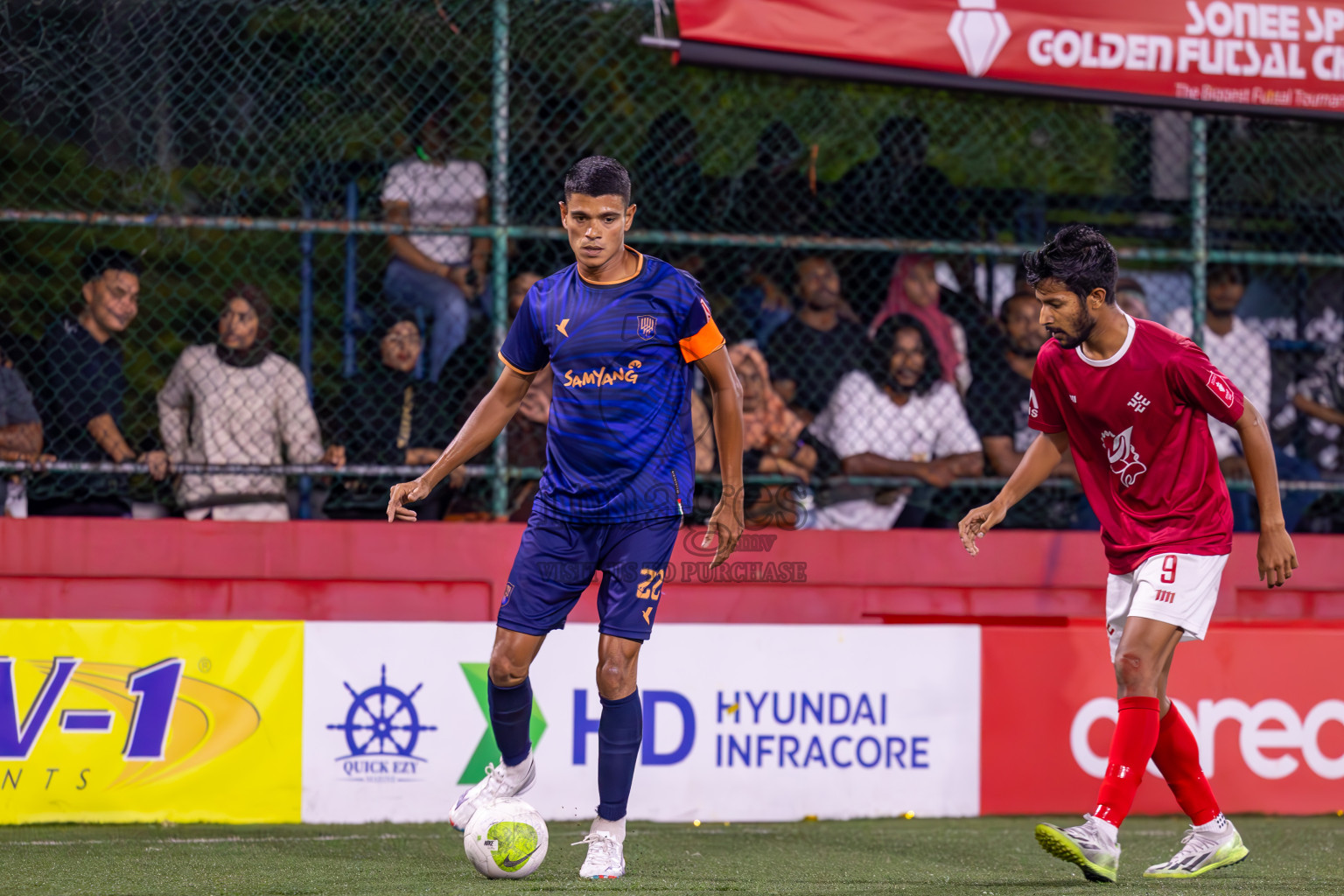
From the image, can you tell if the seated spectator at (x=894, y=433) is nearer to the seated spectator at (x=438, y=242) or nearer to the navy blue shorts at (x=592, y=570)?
the seated spectator at (x=438, y=242)

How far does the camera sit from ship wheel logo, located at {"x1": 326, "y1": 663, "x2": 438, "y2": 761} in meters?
6.71

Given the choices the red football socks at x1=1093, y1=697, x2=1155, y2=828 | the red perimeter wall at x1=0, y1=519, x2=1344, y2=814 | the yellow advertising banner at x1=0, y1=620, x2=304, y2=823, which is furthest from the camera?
the red perimeter wall at x1=0, y1=519, x2=1344, y2=814

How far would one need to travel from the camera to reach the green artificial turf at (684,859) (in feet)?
15.6

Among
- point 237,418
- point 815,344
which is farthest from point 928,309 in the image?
point 237,418

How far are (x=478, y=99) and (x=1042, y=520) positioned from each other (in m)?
3.61

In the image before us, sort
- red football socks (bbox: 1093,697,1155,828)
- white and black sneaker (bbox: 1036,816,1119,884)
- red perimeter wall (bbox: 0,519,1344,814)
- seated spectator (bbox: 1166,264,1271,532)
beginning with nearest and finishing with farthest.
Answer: white and black sneaker (bbox: 1036,816,1119,884) → red football socks (bbox: 1093,697,1155,828) → red perimeter wall (bbox: 0,519,1344,814) → seated spectator (bbox: 1166,264,1271,532)

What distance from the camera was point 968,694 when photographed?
7176 millimetres

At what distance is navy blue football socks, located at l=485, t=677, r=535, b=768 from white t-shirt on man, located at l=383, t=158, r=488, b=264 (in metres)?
3.21

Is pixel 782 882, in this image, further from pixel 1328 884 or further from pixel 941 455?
pixel 941 455

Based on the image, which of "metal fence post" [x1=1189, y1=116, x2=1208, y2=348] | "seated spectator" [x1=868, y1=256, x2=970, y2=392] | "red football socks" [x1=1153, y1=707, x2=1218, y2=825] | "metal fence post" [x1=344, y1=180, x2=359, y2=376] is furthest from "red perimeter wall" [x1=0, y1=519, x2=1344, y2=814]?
"red football socks" [x1=1153, y1=707, x2=1218, y2=825]

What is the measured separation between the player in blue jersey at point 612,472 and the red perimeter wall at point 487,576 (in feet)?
7.74

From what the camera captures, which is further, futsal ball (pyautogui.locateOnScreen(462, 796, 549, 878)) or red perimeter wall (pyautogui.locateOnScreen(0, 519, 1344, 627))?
red perimeter wall (pyautogui.locateOnScreen(0, 519, 1344, 627))

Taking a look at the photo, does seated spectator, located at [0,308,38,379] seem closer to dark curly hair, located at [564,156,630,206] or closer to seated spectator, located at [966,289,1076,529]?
dark curly hair, located at [564,156,630,206]

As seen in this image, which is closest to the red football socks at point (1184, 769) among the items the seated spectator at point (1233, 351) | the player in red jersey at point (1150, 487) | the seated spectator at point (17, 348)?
the player in red jersey at point (1150, 487)
